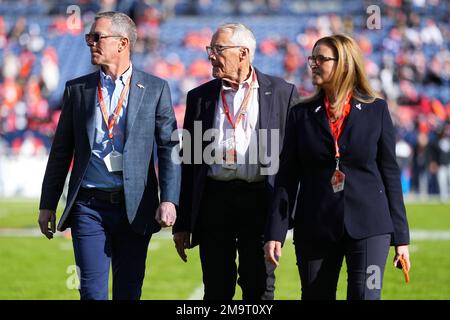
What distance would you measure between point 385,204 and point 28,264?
24.2ft

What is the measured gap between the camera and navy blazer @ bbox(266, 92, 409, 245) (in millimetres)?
5039

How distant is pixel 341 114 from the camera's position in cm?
510

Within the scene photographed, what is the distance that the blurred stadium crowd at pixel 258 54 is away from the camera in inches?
971

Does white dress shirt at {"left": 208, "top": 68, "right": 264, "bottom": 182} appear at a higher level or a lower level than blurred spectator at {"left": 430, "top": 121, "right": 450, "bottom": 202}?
higher

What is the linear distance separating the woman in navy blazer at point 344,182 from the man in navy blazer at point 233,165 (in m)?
0.62

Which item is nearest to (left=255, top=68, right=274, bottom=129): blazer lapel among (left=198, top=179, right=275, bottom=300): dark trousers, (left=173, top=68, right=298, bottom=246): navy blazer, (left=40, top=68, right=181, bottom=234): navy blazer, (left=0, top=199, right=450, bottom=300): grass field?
(left=173, top=68, right=298, bottom=246): navy blazer

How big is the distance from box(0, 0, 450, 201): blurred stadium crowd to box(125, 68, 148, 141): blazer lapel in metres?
18.0

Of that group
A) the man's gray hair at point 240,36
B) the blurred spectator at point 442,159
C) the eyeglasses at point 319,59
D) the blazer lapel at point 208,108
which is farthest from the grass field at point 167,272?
the blurred spectator at point 442,159

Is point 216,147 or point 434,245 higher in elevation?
point 216,147

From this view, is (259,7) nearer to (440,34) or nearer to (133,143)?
(440,34)

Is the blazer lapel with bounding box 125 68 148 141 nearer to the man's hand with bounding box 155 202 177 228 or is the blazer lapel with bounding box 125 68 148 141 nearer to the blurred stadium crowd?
the man's hand with bounding box 155 202 177 228

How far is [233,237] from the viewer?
5.82 meters
